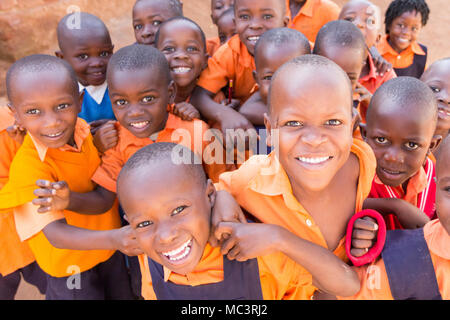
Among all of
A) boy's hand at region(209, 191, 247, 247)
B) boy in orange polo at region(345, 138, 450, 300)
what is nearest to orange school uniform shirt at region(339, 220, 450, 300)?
boy in orange polo at region(345, 138, 450, 300)

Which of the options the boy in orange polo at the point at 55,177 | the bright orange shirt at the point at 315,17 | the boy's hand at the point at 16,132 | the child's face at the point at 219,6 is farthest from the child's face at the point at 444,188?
the child's face at the point at 219,6

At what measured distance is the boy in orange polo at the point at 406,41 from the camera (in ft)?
9.73

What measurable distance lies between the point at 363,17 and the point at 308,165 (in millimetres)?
1822

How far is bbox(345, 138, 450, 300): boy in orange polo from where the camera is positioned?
1.03 meters

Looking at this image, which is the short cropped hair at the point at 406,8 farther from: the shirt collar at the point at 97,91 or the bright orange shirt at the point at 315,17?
the shirt collar at the point at 97,91

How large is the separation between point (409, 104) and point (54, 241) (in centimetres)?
137

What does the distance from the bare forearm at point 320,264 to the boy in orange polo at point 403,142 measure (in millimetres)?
355

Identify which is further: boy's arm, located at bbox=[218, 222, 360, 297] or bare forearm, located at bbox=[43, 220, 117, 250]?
bare forearm, located at bbox=[43, 220, 117, 250]

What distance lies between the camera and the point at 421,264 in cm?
104

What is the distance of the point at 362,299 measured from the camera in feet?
3.63

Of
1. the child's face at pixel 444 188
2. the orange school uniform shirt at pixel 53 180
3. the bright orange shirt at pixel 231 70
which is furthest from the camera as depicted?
the bright orange shirt at pixel 231 70

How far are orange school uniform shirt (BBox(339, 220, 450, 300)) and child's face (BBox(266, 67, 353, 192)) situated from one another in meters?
0.29

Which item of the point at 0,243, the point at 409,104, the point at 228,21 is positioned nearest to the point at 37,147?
the point at 0,243

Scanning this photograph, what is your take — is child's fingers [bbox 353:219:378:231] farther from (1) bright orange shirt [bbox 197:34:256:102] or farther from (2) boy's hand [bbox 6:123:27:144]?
(2) boy's hand [bbox 6:123:27:144]
